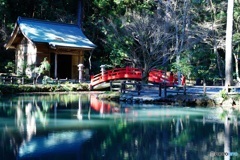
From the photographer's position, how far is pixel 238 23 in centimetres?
2880

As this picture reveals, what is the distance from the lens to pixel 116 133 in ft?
35.5

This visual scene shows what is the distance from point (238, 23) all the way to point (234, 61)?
342cm

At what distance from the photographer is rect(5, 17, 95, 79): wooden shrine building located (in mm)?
27797

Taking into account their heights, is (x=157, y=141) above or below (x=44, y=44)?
below

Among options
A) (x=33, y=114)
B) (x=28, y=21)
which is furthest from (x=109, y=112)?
(x=28, y=21)

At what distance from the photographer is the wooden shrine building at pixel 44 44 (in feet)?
91.2

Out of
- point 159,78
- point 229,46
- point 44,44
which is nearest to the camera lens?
point 229,46

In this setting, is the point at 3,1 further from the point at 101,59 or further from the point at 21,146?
the point at 21,146

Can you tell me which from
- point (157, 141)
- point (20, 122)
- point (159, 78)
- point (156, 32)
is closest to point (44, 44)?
point (156, 32)

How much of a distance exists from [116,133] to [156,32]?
46.4 feet

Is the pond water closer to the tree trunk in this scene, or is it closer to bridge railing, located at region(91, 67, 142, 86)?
the tree trunk

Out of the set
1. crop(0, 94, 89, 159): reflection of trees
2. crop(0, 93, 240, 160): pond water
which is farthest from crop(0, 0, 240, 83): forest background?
crop(0, 93, 240, 160): pond water

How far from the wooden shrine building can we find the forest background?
2125 millimetres

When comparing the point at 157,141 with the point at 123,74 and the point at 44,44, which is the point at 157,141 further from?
the point at 44,44
